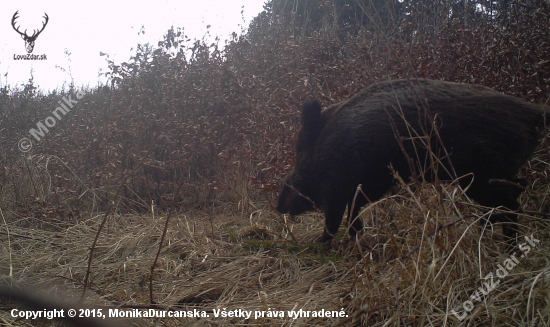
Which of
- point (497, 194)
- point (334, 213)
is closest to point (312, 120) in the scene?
point (334, 213)

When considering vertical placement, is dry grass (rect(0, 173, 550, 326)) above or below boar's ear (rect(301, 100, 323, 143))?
below

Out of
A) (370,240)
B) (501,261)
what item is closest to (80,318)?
(501,261)

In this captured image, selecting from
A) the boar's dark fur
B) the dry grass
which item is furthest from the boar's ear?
the dry grass

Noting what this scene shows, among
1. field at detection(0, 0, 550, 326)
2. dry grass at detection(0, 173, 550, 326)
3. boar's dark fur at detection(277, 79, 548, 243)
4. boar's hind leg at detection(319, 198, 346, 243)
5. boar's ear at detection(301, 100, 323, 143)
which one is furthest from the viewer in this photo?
boar's ear at detection(301, 100, 323, 143)

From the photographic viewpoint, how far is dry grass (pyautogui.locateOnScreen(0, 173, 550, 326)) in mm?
2258

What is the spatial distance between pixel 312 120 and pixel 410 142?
958 mm

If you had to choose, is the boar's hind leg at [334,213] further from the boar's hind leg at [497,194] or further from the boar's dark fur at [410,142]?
the boar's hind leg at [497,194]

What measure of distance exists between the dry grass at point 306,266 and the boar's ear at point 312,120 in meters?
0.92

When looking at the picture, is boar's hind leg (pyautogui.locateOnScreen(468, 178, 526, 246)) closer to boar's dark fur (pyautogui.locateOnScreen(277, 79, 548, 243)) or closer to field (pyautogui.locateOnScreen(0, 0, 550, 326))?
boar's dark fur (pyautogui.locateOnScreen(277, 79, 548, 243))

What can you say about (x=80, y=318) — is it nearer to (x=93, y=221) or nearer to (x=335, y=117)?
(x=335, y=117)

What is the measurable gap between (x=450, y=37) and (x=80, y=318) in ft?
21.3

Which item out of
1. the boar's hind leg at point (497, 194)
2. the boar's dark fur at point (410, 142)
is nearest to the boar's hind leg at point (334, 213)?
the boar's dark fur at point (410, 142)

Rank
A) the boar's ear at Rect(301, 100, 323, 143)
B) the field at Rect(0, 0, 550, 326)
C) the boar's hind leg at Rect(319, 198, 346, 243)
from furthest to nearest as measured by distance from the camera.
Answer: the boar's ear at Rect(301, 100, 323, 143)
the boar's hind leg at Rect(319, 198, 346, 243)
the field at Rect(0, 0, 550, 326)

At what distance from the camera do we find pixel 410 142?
362 centimetres
